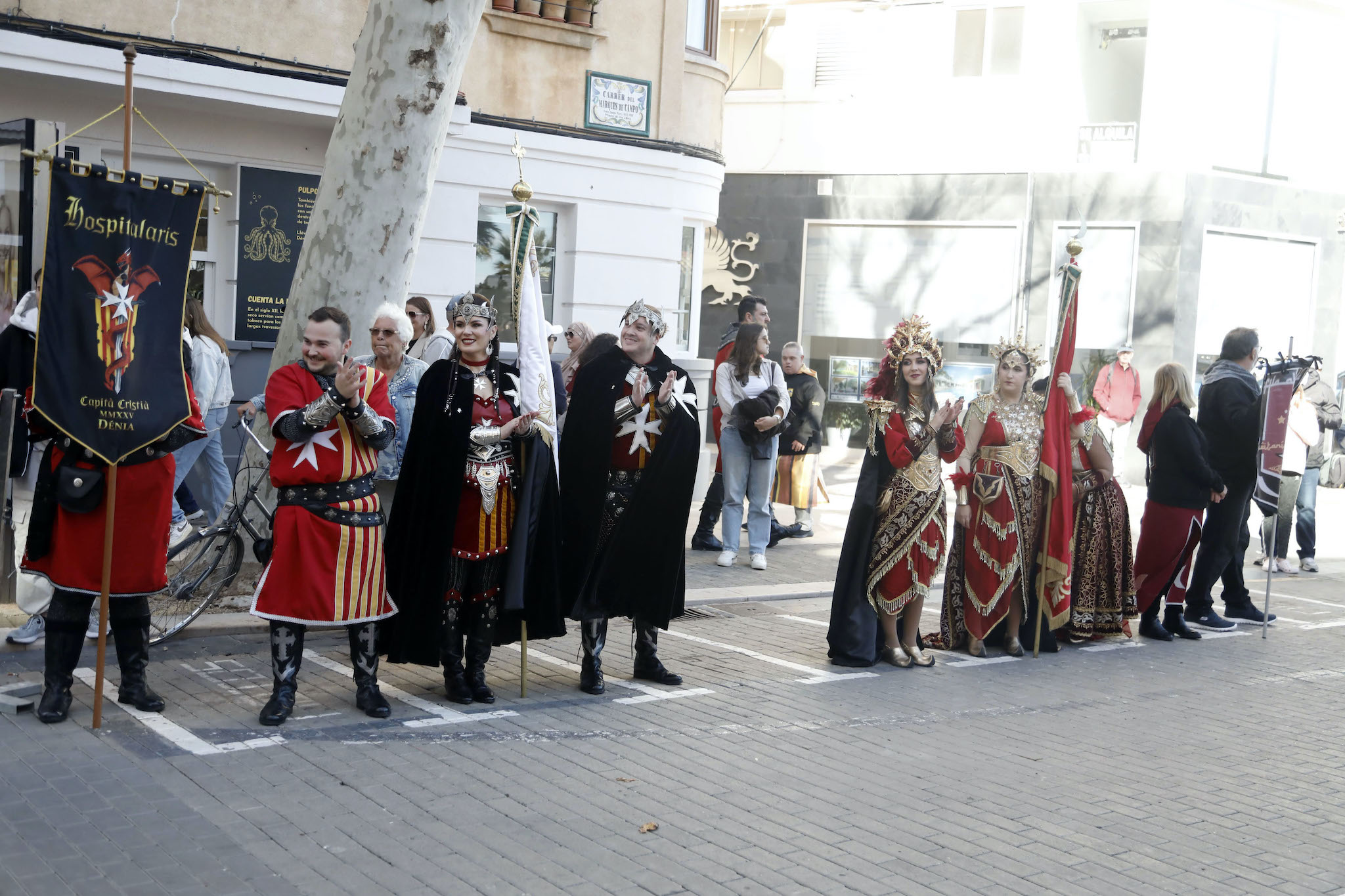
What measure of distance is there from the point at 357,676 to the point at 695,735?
1.62 meters

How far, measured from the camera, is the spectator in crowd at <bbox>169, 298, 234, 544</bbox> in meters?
8.19

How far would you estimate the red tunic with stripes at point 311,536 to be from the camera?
6012 mm

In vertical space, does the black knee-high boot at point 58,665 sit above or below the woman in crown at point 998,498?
below

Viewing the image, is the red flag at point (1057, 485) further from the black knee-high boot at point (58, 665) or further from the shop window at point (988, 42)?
the shop window at point (988, 42)

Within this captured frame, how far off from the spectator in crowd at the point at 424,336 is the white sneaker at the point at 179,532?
1725 millimetres

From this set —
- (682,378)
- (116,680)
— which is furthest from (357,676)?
(682,378)

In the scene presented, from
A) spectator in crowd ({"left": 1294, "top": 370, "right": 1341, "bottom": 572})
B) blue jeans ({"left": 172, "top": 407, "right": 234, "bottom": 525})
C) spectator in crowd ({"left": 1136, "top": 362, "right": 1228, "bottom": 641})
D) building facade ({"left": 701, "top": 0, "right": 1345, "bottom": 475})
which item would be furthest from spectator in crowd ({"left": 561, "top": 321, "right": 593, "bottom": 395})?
building facade ({"left": 701, "top": 0, "right": 1345, "bottom": 475})

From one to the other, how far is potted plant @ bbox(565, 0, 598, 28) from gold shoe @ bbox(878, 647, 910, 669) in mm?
8631

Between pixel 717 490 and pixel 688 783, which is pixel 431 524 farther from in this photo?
pixel 717 490

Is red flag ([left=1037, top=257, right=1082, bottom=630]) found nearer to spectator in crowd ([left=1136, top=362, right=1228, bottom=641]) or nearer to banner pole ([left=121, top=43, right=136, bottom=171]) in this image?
spectator in crowd ([left=1136, top=362, right=1228, bottom=641])

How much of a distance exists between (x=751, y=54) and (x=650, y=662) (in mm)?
17597

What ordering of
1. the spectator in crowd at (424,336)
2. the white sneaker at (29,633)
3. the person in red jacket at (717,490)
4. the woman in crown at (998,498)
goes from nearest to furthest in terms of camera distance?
1. the white sneaker at (29,633)
2. the woman in crown at (998,498)
3. the spectator in crowd at (424,336)
4. the person in red jacket at (717,490)

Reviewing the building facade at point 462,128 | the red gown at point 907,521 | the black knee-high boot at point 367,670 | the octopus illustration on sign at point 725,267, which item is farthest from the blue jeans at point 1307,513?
the octopus illustration on sign at point 725,267

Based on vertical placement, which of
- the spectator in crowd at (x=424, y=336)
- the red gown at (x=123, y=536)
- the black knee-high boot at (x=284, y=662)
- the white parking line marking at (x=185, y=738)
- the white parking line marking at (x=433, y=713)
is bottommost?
the white parking line marking at (x=433, y=713)
